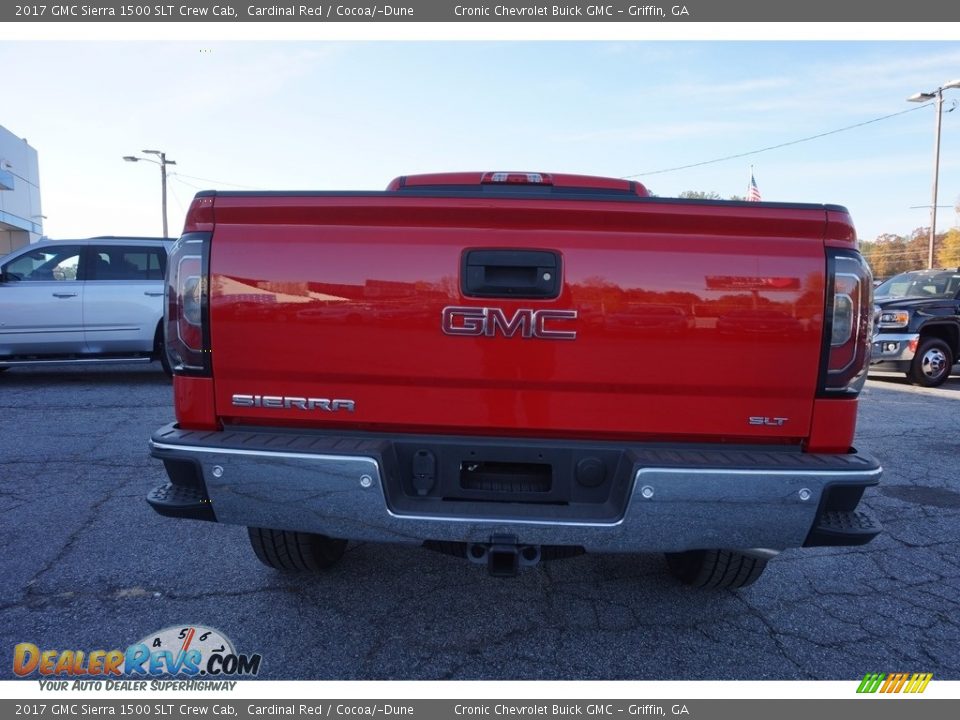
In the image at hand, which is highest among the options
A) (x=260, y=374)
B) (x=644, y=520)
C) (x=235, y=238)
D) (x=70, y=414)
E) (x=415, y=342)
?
(x=235, y=238)

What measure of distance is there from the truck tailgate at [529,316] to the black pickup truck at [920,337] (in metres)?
9.46

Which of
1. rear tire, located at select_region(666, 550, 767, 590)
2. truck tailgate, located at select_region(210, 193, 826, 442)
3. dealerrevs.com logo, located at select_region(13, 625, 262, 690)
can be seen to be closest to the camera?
truck tailgate, located at select_region(210, 193, 826, 442)

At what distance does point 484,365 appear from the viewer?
7.22 ft

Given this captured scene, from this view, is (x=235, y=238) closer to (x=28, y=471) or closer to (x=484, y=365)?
(x=484, y=365)

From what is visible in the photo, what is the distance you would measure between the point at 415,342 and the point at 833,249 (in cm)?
149

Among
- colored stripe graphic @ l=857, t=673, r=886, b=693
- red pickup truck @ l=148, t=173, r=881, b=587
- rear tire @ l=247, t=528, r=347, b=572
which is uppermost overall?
red pickup truck @ l=148, t=173, r=881, b=587

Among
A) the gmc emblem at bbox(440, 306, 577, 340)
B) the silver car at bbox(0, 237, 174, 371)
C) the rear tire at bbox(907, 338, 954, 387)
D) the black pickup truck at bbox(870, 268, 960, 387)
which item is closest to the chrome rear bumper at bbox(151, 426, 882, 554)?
the gmc emblem at bbox(440, 306, 577, 340)

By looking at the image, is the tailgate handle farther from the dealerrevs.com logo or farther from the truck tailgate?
the dealerrevs.com logo

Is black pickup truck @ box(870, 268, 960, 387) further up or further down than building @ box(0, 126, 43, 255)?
further down

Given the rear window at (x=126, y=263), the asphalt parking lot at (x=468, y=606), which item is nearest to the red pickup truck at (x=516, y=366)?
the asphalt parking lot at (x=468, y=606)

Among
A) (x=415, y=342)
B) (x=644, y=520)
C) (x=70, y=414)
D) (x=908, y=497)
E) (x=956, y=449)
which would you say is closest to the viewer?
(x=644, y=520)

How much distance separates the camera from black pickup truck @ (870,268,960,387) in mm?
9961

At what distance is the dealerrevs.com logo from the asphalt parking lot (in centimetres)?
5

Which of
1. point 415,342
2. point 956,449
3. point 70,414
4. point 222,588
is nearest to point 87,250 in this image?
point 70,414
